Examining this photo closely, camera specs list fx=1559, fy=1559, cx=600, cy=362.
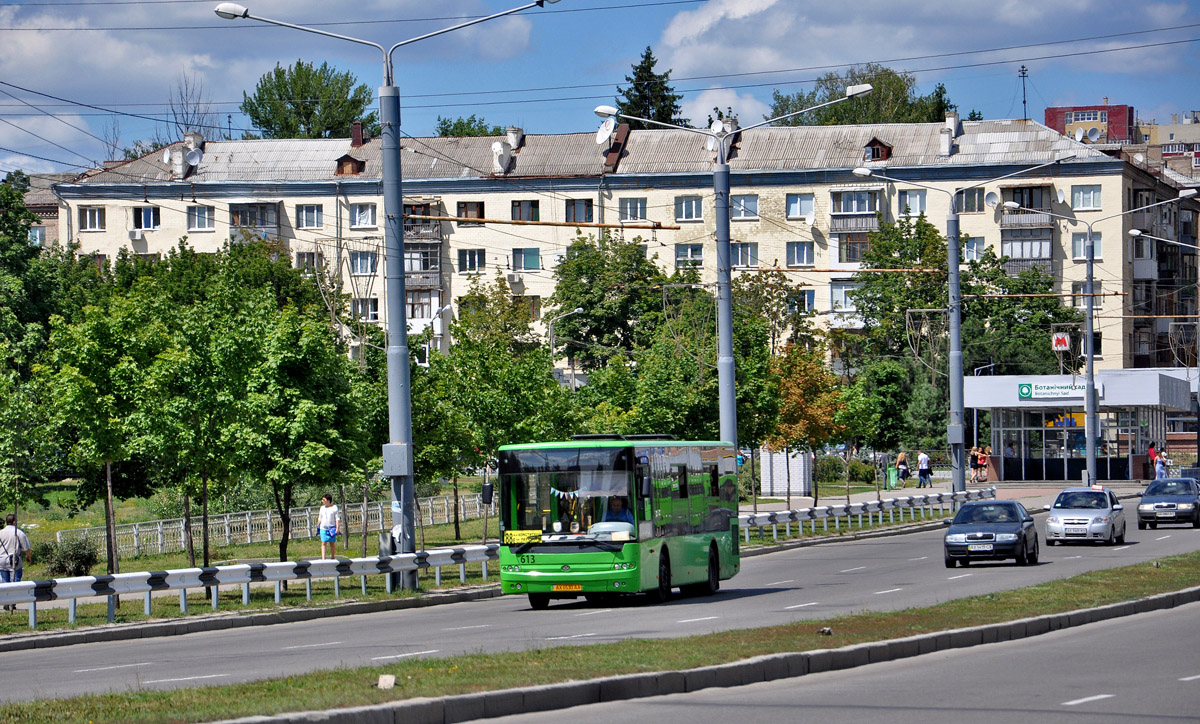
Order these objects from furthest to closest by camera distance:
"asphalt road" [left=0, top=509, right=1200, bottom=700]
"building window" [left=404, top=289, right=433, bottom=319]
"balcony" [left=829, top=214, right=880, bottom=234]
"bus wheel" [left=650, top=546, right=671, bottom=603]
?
1. "building window" [left=404, top=289, right=433, bottom=319]
2. "balcony" [left=829, top=214, right=880, bottom=234]
3. "bus wheel" [left=650, top=546, right=671, bottom=603]
4. "asphalt road" [left=0, top=509, right=1200, bottom=700]

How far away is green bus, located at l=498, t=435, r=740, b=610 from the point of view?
23.5 metres

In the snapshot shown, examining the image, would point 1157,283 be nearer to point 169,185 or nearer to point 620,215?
point 620,215

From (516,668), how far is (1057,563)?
19.9m

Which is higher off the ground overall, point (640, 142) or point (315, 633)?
point (640, 142)

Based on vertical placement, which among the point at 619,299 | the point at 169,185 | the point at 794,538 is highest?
the point at 169,185

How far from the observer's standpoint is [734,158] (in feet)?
315

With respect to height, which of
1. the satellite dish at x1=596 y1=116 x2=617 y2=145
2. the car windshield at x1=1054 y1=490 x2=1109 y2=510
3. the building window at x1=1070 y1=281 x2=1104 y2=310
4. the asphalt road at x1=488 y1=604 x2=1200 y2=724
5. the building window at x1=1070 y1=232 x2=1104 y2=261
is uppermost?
the satellite dish at x1=596 y1=116 x2=617 y2=145

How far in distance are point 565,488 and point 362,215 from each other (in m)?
75.5

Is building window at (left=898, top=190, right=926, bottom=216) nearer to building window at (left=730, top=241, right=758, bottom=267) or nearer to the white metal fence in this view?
building window at (left=730, top=241, right=758, bottom=267)

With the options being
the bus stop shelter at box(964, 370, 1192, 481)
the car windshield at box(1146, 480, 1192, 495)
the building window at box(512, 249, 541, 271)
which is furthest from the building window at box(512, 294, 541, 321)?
the car windshield at box(1146, 480, 1192, 495)

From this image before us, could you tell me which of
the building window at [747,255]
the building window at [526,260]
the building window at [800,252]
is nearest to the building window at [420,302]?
the building window at [526,260]

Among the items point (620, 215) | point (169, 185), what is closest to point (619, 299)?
point (620, 215)

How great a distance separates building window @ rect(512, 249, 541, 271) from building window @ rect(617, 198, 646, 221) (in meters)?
5.73

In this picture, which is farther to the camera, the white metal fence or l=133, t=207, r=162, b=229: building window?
l=133, t=207, r=162, b=229: building window
